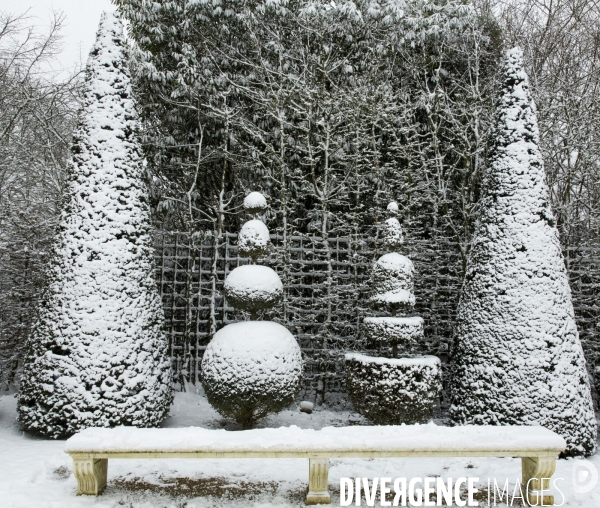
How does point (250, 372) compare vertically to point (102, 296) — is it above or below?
below

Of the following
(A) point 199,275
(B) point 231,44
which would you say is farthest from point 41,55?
(A) point 199,275

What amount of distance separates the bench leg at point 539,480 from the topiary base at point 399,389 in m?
1.62

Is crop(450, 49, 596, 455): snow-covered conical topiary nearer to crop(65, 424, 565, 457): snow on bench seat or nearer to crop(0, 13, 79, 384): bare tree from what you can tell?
crop(65, 424, 565, 457): snow on bench seat

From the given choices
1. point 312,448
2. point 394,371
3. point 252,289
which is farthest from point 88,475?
point 394,371

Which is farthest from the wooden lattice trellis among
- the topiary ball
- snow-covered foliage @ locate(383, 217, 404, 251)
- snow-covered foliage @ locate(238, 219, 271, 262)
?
the topiary ball

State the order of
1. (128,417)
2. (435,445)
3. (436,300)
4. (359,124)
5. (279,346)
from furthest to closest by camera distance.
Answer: (359,124) → (436,300) → (279,346) → (128,417) → (435,445)

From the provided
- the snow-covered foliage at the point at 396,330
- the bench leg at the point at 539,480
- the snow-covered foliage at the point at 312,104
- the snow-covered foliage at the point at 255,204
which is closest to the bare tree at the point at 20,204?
the snow-covered foliage at the point at 312,104

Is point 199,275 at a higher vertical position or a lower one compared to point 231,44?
lower

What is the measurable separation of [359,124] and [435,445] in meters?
5.98

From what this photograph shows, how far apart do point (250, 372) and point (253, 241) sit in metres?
1.57

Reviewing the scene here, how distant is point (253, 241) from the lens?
5.93 metres

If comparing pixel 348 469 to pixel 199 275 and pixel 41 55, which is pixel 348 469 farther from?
pixel 41 55

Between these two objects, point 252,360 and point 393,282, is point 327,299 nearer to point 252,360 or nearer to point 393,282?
point 393,282

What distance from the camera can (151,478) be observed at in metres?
4.32
